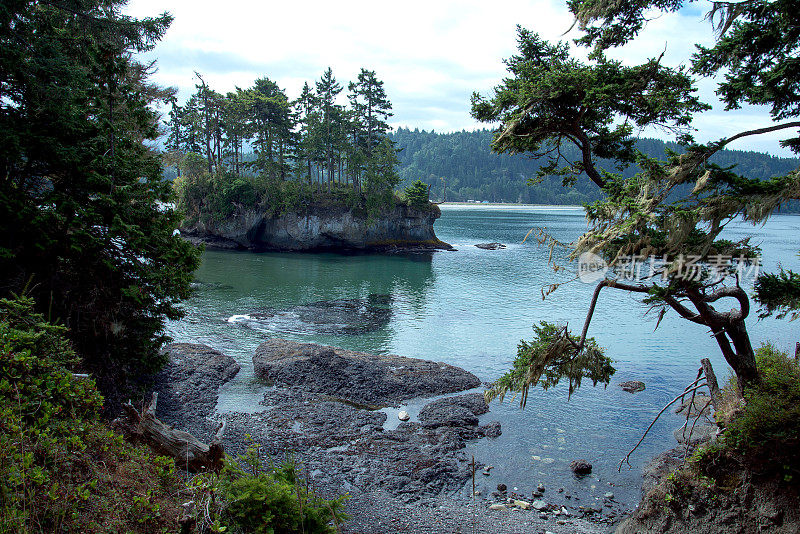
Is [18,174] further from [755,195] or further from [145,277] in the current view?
[755,195]

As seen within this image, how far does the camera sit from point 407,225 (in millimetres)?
62625

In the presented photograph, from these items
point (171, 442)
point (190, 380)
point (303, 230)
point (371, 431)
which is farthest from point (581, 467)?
point (303, 230)

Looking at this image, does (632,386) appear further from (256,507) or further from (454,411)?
(256,507)

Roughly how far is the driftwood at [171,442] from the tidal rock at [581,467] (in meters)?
9.28

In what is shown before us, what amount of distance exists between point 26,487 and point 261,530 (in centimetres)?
271

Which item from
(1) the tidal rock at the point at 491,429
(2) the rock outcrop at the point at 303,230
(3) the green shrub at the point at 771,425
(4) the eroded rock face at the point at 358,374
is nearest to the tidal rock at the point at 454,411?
(1) the tidal rock at the point at 491,429

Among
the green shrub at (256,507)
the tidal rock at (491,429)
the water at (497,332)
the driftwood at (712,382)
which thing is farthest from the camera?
the tidal rock at (491,429)

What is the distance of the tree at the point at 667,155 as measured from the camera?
293 inches

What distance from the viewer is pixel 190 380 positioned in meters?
17.1

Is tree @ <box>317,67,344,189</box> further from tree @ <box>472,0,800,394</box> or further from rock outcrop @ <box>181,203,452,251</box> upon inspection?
tree @ <box>472,0,800,394</box>

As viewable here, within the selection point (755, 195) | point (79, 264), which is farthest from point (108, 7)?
point (755, 195)

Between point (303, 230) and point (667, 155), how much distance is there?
5232 centimetres

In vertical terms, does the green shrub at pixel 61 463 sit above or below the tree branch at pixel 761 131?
below

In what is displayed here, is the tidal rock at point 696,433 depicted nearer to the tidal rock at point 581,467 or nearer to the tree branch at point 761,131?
the tidal rock at point 581,467
